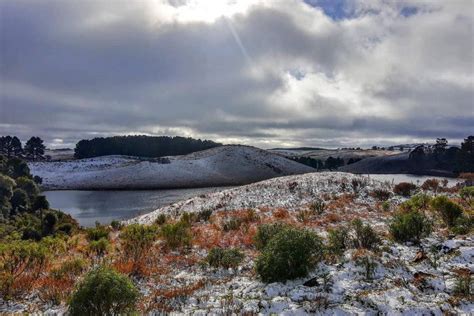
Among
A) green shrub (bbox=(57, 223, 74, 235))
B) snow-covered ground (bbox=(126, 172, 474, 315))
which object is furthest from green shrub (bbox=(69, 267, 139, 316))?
green shrub (bbox=(57, 223, 74, 235))

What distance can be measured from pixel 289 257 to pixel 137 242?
6975mm

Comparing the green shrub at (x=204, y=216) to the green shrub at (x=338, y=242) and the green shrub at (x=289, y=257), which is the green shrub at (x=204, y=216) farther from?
the green shrub at (x=289, y=257)

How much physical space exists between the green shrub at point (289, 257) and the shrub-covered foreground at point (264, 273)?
1.0 inches

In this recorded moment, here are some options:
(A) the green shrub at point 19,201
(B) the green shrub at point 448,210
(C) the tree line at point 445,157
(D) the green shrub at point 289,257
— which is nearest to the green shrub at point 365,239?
(D) the green shrub at point 289,257

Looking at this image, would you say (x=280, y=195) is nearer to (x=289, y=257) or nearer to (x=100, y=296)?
(x=289, y=257)

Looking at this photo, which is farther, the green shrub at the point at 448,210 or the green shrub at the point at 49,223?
the green shrub at the point at 49,223

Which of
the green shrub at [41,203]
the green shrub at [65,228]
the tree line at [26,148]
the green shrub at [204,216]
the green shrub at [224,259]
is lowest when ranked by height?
the green shrub at [65,228]

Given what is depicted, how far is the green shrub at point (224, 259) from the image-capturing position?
10031 millimetres

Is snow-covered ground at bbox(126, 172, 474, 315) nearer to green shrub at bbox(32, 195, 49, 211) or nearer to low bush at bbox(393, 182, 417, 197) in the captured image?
low bush at bbox(393, 182, 417, 197)

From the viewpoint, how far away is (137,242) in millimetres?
12906

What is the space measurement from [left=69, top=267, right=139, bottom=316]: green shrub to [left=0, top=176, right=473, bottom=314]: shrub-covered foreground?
0.02 m

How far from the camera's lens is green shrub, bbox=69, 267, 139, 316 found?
6.30m

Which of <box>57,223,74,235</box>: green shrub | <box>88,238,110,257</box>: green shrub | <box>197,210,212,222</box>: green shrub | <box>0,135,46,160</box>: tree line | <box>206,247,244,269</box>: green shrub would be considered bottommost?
<box>57,223,74,235</box>: green shrub

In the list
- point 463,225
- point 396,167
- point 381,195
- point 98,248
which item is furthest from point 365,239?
point 396,167
